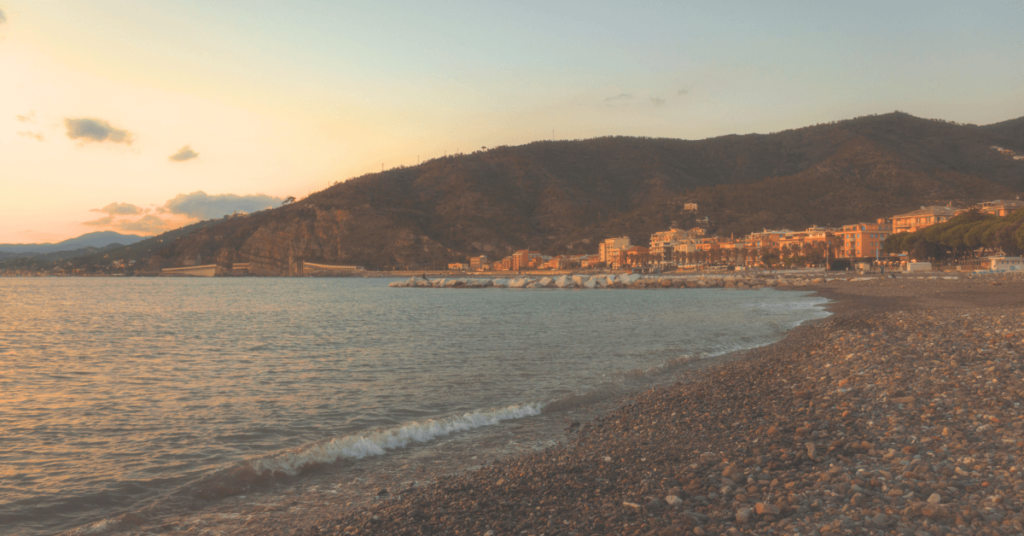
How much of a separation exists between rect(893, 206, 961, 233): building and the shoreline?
112 meters

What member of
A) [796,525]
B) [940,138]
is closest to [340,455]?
[796,525]

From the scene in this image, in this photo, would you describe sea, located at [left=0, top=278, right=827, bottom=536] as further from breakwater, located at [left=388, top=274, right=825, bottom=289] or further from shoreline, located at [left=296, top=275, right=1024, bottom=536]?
breakwater, located at [left=388, top=274, right=825, bottom=289]

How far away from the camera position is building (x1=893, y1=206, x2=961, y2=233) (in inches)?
3974

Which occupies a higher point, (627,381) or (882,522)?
(882,522)

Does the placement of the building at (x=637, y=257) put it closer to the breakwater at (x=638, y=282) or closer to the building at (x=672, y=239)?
the building at (x=672, y=239)

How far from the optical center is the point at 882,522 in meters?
4.04

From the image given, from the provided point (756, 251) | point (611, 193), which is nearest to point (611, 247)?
point (611, 193)

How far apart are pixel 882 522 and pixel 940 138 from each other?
197361 mm

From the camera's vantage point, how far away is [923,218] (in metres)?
104

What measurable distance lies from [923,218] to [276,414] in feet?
410

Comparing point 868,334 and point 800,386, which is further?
point 868,334

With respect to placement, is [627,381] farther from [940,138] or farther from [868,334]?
[940,138]

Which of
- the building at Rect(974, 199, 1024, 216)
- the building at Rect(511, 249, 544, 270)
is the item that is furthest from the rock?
the building at Rect(511, 249, 544, 270)

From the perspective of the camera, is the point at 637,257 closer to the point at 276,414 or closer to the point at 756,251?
the point at 756,251
